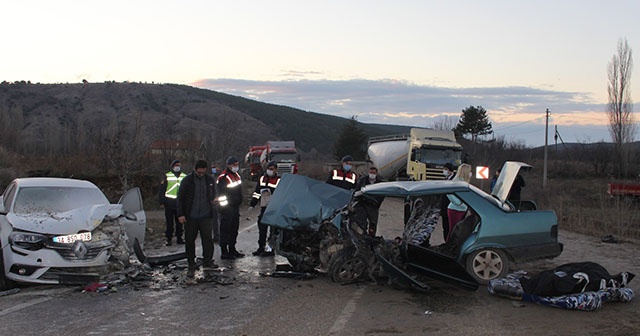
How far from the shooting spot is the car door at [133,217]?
9555 millimetres

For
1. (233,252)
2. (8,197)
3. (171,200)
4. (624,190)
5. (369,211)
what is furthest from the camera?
(624,190)

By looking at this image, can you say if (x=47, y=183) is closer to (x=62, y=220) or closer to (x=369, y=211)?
(x=62, y=220)

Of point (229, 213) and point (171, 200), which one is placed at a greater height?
point (229, 213)

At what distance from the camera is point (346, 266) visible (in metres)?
8.37

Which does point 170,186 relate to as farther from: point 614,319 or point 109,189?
point 109,189

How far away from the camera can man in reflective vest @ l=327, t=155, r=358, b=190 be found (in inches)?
470

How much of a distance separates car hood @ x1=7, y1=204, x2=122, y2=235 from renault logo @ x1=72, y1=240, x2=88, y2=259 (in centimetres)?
18

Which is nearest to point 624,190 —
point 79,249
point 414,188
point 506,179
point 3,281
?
point 506,179

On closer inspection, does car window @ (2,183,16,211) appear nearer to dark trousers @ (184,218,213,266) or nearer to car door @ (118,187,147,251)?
car door @ (118,187,147,251)

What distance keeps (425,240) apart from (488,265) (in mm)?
937

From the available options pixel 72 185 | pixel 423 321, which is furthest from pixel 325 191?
pixel 72 185

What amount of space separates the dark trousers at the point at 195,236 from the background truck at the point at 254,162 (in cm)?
3521

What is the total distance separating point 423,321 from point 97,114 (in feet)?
304

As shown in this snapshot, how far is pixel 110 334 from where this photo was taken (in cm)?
584
